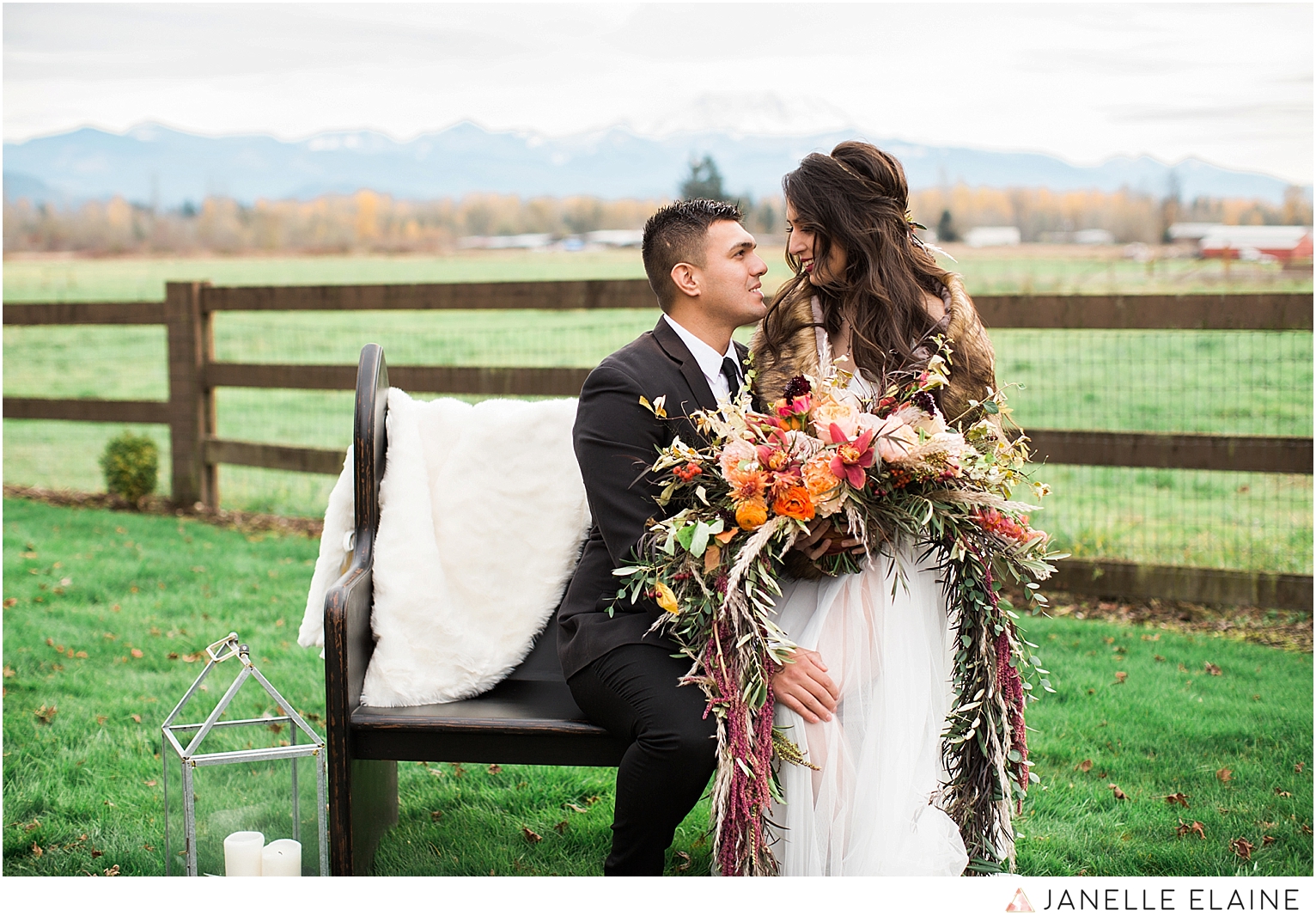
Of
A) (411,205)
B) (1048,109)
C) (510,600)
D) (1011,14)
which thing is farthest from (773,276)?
(411,205)

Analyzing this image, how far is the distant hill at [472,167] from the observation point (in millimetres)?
21266

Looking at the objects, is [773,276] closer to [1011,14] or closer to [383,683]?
[1011,14]

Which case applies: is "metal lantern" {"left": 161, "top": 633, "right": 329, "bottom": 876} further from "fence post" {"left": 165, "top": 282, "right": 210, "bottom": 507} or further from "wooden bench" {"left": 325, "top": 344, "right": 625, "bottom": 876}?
"fence post" {"left": 165, "top": 282, "right": 210, "bottom": 507}

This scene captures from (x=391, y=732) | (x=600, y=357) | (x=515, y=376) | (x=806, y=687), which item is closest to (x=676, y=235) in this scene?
(x=806, y=687)

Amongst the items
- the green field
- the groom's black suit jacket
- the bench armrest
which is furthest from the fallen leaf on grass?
the green field

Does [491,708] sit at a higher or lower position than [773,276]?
lower

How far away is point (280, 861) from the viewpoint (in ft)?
8.02

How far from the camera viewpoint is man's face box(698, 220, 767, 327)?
2641 mm

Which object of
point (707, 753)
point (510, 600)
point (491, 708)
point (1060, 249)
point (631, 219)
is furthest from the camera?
point (631, 219)

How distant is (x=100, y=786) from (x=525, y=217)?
19694mm

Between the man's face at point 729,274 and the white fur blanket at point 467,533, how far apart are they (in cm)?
63
